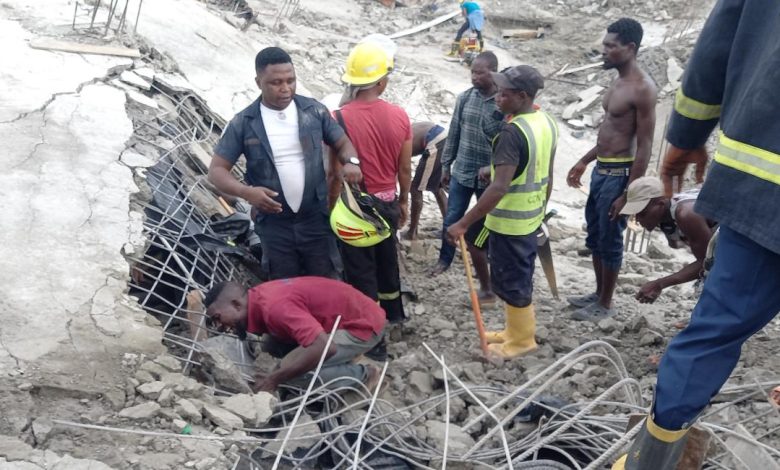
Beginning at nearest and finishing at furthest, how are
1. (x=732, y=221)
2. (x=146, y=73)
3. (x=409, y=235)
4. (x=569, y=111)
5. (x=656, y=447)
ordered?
(x=732, y=221), (x=656, y=447), (x=146, y=73), (x=409, y=235), (x=569, y=111)

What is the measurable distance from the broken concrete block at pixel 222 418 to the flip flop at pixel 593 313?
9.92ft

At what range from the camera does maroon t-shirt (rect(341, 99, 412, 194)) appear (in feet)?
16.0

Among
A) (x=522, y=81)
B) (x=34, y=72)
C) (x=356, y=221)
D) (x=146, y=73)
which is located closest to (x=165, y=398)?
(x=356, y=221)

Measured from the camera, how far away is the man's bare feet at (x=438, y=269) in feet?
21.4

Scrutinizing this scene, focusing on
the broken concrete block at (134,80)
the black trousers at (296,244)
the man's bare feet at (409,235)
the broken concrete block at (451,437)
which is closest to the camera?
the broken concrete block at (451,437)

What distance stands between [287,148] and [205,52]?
4.62 m

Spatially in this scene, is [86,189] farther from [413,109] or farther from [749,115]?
[413,109]

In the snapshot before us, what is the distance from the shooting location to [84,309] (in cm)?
386

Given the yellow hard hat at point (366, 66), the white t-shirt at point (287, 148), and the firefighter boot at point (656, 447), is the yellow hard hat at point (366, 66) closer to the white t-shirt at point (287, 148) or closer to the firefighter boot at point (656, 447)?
the white t-shirt at point (287, 148)

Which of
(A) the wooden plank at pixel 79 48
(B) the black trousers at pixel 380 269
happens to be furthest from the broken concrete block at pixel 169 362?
(A) the wooden plank at pixel 79 48

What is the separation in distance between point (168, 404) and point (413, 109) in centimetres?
901

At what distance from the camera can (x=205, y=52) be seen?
28.7 ft

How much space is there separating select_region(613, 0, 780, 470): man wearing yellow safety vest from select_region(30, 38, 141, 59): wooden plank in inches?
219

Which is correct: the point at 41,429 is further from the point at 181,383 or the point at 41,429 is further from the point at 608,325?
the point at 608,325
